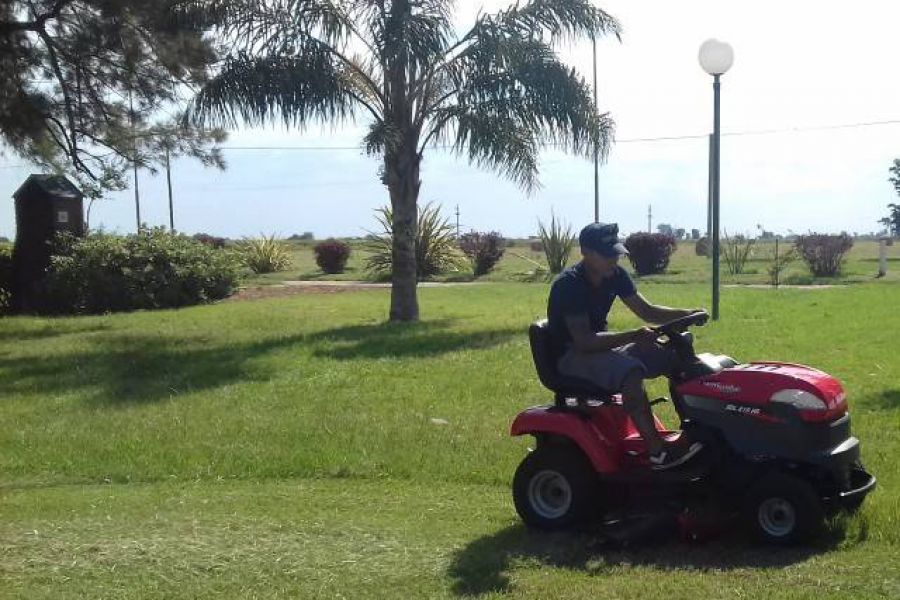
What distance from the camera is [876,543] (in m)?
4.95

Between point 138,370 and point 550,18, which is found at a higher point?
point 550,18

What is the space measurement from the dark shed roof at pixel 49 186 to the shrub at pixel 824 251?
1789 cm

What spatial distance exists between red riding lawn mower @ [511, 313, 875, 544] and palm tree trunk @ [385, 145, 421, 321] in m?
11.1

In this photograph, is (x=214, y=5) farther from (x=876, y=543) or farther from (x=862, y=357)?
(x=876, y=543)

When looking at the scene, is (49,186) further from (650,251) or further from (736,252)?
(736,252)

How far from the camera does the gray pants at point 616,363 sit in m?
5.09

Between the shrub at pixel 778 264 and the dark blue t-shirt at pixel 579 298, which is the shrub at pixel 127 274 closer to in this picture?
the shrub at pixel 778 264

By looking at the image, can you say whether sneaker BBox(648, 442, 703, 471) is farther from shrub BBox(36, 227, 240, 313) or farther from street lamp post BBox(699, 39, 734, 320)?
shrub BBox(36, 227, 240, 313)

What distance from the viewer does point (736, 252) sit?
29688mm

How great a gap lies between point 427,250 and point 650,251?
248 inches

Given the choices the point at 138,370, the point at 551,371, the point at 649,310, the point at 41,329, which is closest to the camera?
the point at 551,371

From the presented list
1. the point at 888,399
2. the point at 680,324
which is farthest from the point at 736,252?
the point at 680,324

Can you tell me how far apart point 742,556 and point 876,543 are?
668 millimetres

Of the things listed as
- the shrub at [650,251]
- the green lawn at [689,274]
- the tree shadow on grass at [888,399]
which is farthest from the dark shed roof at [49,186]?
the tree shadow on grass at [888,399]
